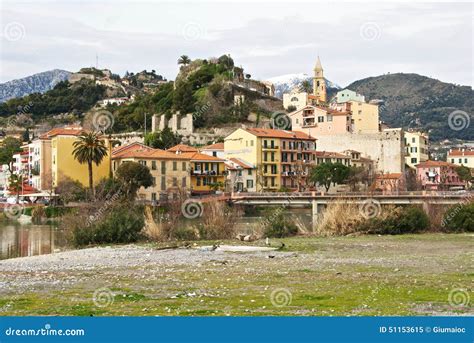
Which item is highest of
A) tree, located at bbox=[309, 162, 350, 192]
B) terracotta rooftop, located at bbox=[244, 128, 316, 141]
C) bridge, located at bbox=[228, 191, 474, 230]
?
terracotta rooftop, located at bbox=[244, 128, 316, 141]

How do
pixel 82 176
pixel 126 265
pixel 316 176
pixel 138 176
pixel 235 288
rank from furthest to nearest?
pixel 316 176 < pixel 82 176 < pixel 138 176 < pixel 126 265 < pixel 235 288

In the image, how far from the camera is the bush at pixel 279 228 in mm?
43562

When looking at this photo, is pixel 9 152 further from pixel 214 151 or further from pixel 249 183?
pixel 249 183

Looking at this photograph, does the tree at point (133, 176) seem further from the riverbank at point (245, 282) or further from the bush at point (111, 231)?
the riverbank at point (245, 282)

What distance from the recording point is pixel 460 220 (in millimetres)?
46000

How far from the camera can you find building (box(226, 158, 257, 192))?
10212 centimetres

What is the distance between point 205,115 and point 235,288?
369ft

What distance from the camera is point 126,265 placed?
89.6 feet

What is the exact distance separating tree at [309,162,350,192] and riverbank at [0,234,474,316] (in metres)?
65.8

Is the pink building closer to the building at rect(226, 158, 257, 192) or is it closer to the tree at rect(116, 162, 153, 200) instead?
the building at rect(226, 158, 257, 192)

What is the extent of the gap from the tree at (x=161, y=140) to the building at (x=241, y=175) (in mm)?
16053

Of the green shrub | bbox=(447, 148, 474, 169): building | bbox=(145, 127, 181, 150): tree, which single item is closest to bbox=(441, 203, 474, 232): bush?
the green shrub
